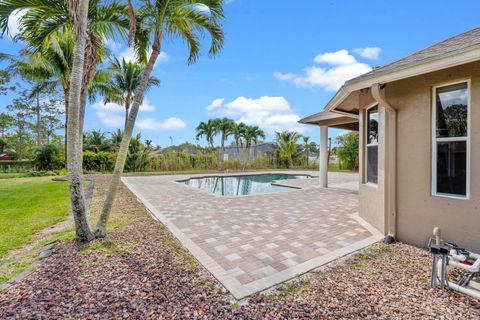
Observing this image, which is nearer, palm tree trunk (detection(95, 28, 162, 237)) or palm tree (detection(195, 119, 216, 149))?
palm tree trunk (detection(95, 28, 162, 237))

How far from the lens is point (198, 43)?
5.49 metres

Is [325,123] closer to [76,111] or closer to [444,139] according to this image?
[444,139]

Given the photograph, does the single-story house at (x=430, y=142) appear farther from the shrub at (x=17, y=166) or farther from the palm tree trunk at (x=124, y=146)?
the shrub at (x=17, y=166)

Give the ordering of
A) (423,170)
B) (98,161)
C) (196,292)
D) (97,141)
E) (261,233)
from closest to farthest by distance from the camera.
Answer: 1. (196,292)
2. (423,170)
3. (261,233)
4. (98,161)
5. (97,141)

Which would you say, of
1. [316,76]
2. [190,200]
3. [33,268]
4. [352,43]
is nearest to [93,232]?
[33,268]

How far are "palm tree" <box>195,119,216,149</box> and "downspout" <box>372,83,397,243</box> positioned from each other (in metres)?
27.1

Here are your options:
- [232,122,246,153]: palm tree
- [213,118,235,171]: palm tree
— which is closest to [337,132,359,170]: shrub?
[232,122,246,153]: palm tree

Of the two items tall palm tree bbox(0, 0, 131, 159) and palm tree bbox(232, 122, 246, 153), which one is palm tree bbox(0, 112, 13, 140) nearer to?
palm tree bbox(232, 122, 246, 153)

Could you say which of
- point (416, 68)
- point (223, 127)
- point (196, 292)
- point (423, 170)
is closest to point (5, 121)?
point (223, 127)

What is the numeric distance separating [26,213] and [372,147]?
897 centimetres

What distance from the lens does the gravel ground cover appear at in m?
2.37

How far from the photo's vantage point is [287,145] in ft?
Answer: 82.2

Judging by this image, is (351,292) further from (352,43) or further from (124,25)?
(352,43)

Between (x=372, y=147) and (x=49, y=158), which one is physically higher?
(x=372, y=147)
